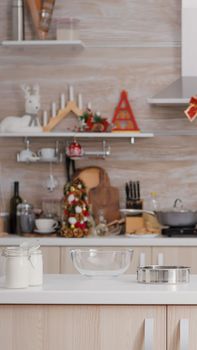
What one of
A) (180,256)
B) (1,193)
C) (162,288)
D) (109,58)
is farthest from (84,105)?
(162,288)

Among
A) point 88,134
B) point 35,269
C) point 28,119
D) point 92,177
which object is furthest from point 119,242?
point 35,269

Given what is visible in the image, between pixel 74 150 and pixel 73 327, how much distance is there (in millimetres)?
2878

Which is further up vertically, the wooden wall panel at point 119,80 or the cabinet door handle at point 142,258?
the wooden wall panel at point 119,80

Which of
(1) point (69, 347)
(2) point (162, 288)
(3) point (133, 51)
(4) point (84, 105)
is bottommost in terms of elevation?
(1) point (69, 347)

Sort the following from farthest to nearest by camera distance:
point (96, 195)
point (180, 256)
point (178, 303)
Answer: point (96, 195) < point (180, 256) < point (178, 303)

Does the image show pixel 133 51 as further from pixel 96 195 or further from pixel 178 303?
pixel 178 303

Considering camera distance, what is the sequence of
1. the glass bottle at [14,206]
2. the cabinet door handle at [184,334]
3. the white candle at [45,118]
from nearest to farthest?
the cabinet door handle at [184,334] < the glass bottle at [14,206] < the white candle at [45,118]

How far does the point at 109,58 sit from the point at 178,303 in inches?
130

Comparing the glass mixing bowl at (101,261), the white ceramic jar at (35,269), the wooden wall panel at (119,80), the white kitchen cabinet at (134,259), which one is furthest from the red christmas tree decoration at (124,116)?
the white ceramic jar at (35,269)

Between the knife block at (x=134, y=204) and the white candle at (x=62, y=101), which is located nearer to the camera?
the knife block at (x=134, y=204)

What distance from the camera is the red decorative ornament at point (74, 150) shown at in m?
5.42

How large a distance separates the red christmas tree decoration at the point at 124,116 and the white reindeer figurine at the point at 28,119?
0.53m

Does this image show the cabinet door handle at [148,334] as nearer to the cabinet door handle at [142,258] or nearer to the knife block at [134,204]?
the cabinet door handle at [142,258]

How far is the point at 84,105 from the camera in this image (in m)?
5.65
